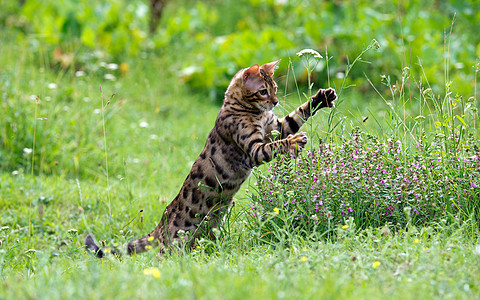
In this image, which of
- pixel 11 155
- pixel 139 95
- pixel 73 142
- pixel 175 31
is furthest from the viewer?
pixel 175 31

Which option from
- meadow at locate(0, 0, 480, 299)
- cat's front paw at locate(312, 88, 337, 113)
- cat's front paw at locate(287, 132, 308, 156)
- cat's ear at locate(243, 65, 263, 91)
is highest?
cat's ear at locate(243, 65, 263, 91)

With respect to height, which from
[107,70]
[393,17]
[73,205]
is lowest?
[73,205]

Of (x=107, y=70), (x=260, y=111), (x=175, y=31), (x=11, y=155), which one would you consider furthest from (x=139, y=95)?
(x=260, y=111)

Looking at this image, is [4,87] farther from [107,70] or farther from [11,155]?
[107,70]

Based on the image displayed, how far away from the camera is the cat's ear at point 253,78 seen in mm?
4246

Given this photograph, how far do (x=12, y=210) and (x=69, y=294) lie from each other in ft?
10.2

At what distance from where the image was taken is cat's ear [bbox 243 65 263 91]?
4.25 metres

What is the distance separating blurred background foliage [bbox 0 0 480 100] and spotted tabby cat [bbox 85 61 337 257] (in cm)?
Answer: 410

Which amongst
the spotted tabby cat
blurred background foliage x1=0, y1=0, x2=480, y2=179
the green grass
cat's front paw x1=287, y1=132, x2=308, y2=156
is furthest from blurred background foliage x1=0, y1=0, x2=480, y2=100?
the green grass

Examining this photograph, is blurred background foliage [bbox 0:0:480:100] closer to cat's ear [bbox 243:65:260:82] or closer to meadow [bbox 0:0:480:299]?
meadow [bbox 0:0:480:299]

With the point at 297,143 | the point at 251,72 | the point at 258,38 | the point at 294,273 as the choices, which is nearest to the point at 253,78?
the point at 251,72

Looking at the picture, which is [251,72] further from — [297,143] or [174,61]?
[174,61]

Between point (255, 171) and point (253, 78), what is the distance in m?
0.78

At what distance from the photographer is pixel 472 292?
262cm
